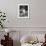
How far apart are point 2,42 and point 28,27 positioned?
0.75 meters

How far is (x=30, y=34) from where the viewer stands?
11.0 feet

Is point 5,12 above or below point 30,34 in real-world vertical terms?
above

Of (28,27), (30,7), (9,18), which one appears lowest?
(28,27)

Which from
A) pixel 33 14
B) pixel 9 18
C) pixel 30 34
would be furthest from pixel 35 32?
pixel 9 18

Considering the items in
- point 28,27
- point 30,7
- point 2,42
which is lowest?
point 2,42

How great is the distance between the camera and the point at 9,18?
3377 mm

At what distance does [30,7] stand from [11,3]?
0.48m

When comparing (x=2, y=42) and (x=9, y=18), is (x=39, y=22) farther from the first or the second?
(x=2, y=42)

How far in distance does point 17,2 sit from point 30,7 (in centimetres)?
34

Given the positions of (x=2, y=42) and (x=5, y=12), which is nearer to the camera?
(x=2, y=42)

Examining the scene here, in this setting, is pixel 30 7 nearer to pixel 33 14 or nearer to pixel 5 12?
pixel 33 14

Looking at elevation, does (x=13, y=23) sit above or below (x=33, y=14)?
below

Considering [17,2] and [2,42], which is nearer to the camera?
[2,42]

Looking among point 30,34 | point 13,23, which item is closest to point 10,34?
point 13,23
